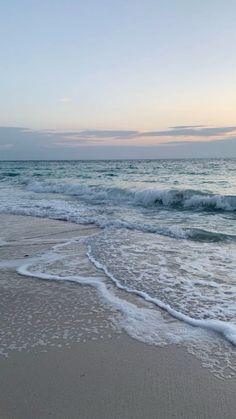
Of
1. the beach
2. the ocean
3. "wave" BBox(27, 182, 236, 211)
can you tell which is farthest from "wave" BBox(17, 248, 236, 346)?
"wave" BBox(27, 182, 236, 211)

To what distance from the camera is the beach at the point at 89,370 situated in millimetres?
2533

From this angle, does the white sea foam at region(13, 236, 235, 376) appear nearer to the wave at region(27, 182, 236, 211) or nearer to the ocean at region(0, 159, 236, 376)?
the ocean at region(0, 159, 236, 376)

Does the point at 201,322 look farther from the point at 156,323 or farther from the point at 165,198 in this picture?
the point at 165,198

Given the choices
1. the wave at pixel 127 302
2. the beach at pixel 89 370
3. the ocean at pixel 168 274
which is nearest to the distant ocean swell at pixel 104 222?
the ocean at pixel 168 274

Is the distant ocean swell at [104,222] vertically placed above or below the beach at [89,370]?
above

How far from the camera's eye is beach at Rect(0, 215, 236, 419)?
2.53 meters

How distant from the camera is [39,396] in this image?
8.74 feet

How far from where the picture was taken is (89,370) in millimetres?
3023

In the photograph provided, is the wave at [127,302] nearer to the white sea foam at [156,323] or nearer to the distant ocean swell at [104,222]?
the white sea foam at [156,323]

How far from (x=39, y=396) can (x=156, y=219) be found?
8613 mm

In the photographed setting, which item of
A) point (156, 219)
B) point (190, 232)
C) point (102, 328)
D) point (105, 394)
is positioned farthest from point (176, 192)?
point (105, 394)

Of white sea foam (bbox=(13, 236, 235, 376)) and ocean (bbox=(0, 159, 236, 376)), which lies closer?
white sea foam (bbox=(13, 236, 235, 376))

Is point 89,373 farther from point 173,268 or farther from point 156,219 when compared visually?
point 156,219

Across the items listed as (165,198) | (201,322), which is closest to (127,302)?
(201,322)
